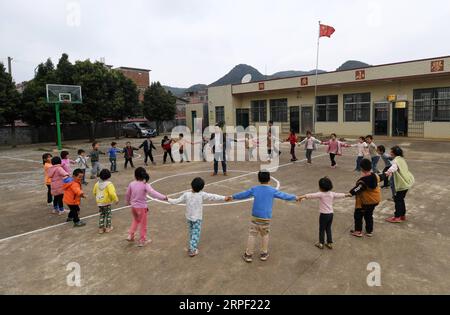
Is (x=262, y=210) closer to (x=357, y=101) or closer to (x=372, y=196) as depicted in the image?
(x=372, y=196)

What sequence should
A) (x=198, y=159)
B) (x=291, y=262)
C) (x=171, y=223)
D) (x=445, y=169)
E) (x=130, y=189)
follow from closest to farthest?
1. (x=291, y=262)
2. (x=130, y=189)
3. (x=171, y=223)
4. (x=445, y=169)
5. (x=198, y=159)

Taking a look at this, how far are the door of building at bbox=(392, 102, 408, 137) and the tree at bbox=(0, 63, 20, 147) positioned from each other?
1261 inches

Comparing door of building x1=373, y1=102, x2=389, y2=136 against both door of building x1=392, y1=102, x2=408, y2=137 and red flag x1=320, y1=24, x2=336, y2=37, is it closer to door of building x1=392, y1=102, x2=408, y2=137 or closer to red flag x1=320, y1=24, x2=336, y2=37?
door of building x1=392, y1=102, x2=408, y2=137

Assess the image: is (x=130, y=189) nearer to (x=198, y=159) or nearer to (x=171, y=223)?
(x=171, y=223)

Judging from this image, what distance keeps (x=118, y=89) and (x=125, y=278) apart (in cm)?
3059

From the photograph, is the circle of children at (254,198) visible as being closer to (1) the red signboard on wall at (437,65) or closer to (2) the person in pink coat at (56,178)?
(2) the person in pink coat at (56,178)

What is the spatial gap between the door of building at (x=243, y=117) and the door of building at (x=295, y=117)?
573 cm

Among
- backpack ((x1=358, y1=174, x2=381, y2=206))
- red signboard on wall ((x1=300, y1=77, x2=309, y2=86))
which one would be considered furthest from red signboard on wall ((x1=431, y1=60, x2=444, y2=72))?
backpack ((x1=358, y1=174, x2=381, y2=206))

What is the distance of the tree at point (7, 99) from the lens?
27.2 metres

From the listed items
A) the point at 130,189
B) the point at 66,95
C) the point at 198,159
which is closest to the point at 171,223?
the point at 130,189

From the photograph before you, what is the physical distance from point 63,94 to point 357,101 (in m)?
24.9

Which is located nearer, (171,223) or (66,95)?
(171,223)

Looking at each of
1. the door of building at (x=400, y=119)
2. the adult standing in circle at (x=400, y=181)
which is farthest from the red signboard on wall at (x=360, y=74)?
the adult standing in circle at (x=400, y=181)
